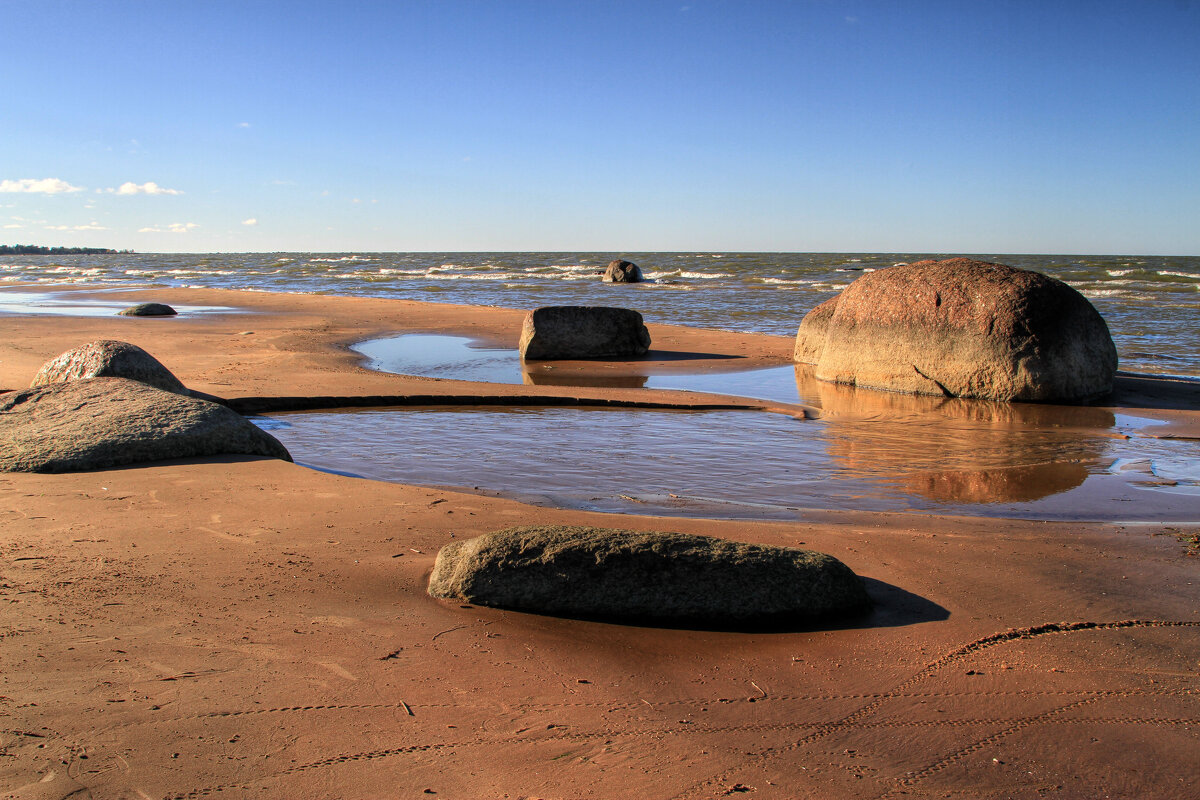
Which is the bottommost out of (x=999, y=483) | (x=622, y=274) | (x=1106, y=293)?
(x=999, y=483)

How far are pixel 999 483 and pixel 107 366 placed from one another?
742 cm

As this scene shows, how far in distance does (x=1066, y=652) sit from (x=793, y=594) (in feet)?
3.34

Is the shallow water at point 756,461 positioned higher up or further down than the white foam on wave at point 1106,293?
further down

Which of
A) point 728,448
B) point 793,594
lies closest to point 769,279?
point 728,448

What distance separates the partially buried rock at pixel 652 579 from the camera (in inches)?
138

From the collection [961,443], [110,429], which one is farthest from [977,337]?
[110,429]

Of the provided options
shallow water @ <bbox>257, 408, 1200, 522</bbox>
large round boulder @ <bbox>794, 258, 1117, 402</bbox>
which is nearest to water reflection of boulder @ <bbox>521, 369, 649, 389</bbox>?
shallow water @ <bbox>257, 408, 1200, 522</bbox>

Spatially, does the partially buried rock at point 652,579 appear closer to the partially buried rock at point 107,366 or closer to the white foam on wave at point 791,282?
the partially buried rock at point 107,366

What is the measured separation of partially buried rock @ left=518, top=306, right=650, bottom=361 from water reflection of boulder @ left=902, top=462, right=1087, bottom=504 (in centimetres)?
781

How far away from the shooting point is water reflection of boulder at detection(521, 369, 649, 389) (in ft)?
37.0

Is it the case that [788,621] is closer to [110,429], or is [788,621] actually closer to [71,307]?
[110,429]

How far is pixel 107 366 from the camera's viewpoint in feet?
25.3

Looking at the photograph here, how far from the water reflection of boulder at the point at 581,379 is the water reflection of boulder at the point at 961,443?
2.23 metres

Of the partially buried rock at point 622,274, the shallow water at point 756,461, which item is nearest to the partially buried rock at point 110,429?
the shallow water at point 756,461
